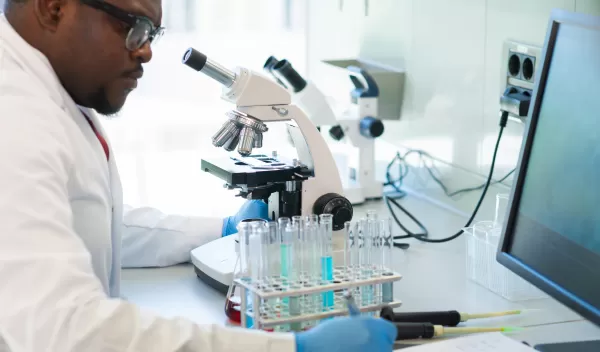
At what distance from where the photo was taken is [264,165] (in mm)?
1799

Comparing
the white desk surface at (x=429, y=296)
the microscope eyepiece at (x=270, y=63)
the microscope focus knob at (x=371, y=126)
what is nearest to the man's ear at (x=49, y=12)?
the white desk surface at (x=429, y=296)

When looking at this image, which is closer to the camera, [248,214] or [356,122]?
[248,214]

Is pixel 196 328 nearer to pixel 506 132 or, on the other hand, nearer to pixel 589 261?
pixel 589 261

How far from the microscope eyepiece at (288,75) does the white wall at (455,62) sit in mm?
439

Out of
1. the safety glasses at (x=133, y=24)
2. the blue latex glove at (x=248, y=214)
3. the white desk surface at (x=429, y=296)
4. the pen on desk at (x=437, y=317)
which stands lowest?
the white desk surface at (x=429, y=296)

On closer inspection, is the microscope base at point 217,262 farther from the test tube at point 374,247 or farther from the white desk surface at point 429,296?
the test tube at point 374,247

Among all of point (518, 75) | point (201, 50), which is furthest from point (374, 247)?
point (201, 50)

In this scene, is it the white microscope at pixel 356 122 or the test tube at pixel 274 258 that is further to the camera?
the white microscope at pixel 356 122

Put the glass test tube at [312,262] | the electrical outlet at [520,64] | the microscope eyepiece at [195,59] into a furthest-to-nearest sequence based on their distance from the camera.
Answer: the electrical outlet at [520,64] → the microscope eyepiece at [195,59] → the glass test tube at [312,262]

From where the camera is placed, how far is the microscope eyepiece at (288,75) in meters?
2.36

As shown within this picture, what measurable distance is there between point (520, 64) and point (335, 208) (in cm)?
67

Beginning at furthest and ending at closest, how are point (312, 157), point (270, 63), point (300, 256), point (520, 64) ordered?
point (270, 63), point (520, 64), point (312, 157), point (300, 256)

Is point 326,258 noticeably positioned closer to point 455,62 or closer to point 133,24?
point 133,24

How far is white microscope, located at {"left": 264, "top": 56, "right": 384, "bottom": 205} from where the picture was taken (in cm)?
247
